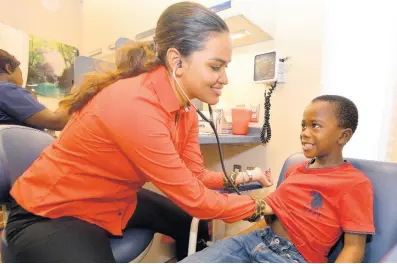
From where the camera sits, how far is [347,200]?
0.74 m

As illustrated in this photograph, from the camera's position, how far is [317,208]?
800mm

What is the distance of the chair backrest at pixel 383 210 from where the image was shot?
70cm

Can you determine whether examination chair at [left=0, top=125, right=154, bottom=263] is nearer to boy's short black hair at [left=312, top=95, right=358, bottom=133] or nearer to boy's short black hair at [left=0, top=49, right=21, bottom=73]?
boy's short black hair at [left=312, top=95, right=358, bottom=133]

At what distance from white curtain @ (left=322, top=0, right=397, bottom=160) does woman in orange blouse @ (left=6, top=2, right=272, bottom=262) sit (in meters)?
0.78

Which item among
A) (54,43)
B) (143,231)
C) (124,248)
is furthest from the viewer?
(54,43)

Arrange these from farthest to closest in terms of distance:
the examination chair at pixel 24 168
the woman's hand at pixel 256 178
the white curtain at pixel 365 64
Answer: the white curtain at pixel 365 64
the woman's hand at pixel 256 178
the examination chair at pixel 24 168

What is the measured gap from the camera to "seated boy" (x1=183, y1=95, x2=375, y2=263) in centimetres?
73

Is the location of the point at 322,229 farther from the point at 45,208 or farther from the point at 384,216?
the point at 45,208

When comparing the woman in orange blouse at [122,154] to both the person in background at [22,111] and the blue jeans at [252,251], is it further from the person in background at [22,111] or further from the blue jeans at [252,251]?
the person in background at [22,111]

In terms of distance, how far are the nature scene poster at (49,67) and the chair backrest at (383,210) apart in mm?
3042

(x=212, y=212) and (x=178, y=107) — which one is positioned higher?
(x=178, y=107)

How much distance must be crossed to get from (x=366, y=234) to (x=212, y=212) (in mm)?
446

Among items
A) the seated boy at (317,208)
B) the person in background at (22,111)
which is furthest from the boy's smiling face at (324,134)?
the person in background at (22,111)

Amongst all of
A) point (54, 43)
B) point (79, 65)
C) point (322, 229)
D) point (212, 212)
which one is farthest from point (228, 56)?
point (54, 43)
